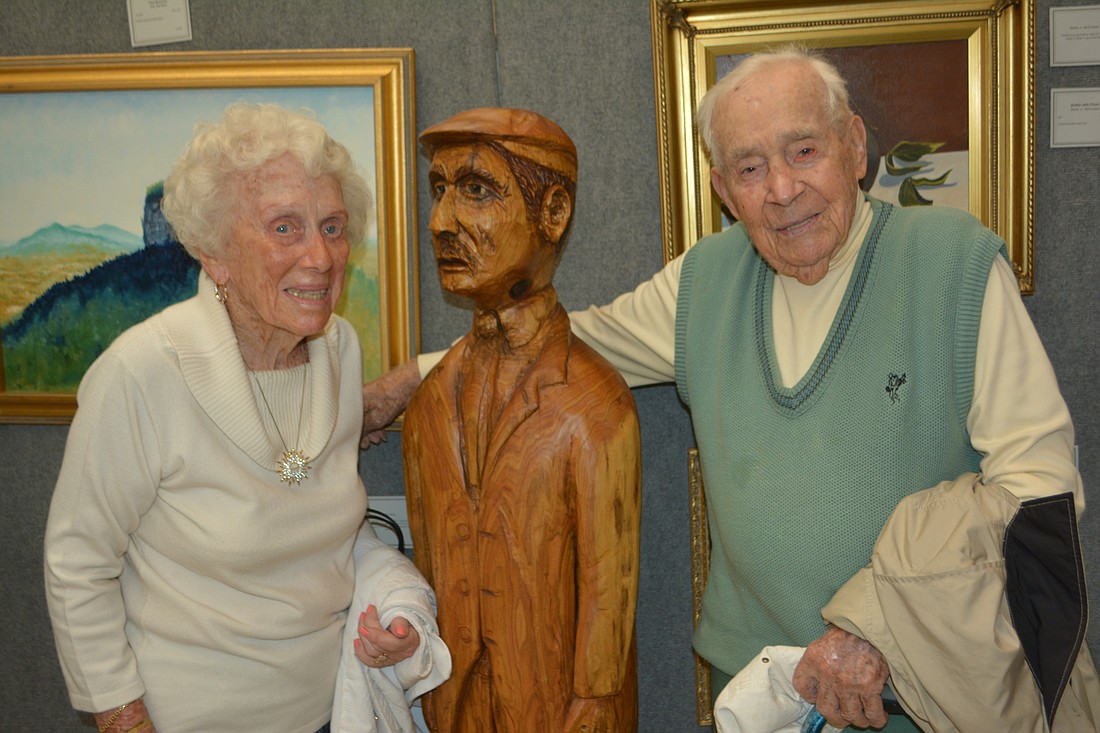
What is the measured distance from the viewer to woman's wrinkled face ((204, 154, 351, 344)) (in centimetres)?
145

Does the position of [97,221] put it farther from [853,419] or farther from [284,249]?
[853,419]

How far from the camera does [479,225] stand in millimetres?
1438

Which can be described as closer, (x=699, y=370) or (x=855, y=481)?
(x=855, y=481)

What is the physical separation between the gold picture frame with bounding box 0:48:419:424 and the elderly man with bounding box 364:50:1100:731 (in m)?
0.75

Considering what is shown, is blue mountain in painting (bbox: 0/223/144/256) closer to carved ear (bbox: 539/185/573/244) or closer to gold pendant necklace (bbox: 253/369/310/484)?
gold pendant necklace (bbox: 253/369/310/484)

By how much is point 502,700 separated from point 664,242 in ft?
3.18

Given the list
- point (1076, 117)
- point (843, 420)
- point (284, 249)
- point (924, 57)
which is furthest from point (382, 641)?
point (1076, 117)

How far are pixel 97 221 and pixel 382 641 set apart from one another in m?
1.24

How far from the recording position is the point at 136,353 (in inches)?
55.7

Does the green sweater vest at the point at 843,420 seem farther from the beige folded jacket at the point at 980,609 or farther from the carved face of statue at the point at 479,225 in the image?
the carved face of statue at the point at 479,225

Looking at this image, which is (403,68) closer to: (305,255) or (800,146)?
(305,255)

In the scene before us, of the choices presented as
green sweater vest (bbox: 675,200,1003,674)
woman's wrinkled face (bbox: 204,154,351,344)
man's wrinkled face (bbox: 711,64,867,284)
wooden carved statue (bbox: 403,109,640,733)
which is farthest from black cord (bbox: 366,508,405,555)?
man's wrinkled face (bbox: 711,64,867,284)

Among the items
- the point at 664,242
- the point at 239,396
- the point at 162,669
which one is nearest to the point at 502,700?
the point at 162,669

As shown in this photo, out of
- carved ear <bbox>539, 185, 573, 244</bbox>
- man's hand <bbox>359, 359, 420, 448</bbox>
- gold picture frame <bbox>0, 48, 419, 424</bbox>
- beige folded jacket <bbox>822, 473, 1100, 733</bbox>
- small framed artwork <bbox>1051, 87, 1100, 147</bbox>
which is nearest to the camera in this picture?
beige folded jacket <bbox>822, 473, 1100, 733</bbox>
